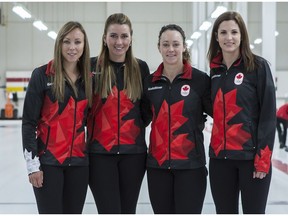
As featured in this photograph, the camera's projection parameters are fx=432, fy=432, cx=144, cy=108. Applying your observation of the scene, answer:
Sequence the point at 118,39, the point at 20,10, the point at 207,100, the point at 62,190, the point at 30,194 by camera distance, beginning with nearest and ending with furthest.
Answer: the point at 62,190, the point at 207,100, the point at 118,39, the point at 30,194, the point at 20,10

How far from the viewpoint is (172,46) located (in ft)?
9.23

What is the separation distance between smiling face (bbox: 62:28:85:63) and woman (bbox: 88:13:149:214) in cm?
26

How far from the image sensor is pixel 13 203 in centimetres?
486

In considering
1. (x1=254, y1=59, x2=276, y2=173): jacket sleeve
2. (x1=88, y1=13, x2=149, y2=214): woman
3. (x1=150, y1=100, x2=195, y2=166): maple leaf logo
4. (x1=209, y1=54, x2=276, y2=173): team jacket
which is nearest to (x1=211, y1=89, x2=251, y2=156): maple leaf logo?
(x1=209, y1=54, x2=276, y2=173): team jacket

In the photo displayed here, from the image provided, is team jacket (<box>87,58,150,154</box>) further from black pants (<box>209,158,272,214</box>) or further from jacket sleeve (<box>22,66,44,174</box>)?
black pants (<box>209,158,272,214</box>)

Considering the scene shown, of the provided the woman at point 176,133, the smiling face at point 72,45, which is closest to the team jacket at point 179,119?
the woman at point 176,133

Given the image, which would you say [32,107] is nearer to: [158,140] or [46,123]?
[46,123]

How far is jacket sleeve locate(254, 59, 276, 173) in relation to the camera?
2.60 meters

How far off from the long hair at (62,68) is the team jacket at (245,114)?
0.82 m

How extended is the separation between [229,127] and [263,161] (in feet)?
0.95

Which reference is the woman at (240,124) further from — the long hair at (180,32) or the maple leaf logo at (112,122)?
the maple leaf logo at (112,122)

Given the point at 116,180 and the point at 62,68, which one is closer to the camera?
the point at 62,68

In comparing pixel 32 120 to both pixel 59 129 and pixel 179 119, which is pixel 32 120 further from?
pixel 179 119

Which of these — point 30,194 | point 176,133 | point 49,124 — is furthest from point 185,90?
point 30,194
